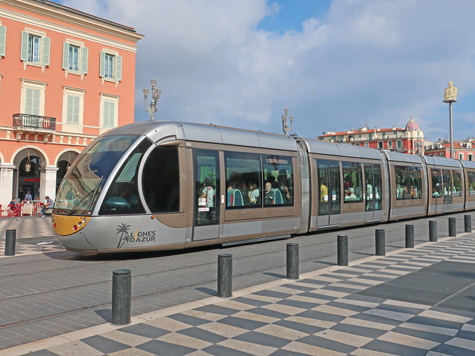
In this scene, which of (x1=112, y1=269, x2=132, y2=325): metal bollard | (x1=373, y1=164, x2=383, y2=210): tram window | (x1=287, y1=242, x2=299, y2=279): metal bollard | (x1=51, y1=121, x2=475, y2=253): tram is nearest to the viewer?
(x1=112, y1=269, x2=132, y2=325): metal bollard

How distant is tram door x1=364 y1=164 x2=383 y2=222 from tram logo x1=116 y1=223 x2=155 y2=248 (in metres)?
10.7

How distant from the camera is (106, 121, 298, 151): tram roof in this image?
10.5 m

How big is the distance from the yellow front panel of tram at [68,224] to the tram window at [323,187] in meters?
8.73

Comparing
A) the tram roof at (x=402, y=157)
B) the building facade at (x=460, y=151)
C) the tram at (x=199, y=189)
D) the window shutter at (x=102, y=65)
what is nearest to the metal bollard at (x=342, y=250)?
the tram at (x=199, y=189)

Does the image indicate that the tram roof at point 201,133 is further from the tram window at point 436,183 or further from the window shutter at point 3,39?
the window shutter at point 3,39

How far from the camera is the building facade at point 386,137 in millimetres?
106312

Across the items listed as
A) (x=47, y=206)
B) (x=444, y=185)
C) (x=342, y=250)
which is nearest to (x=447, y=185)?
(x=444, y=185)

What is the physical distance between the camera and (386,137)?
11562 centimetres

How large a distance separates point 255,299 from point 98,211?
14.8 feet

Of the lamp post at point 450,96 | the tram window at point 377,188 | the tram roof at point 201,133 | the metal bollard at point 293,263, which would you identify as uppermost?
the lamp post at point 450,96

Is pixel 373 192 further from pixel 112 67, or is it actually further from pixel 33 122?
pixel 112 67

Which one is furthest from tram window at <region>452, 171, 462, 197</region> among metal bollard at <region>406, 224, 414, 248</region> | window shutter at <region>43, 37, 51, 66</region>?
window shutter at <region>43, 37, 51, 66</region>

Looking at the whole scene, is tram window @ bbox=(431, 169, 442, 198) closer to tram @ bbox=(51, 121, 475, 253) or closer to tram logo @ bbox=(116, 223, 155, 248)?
tram @ bbox=(51, 121, 475, 253)

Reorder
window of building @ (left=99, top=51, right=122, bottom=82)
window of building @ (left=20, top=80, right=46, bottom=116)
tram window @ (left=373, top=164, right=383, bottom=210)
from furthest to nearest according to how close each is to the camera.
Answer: window of building @ (left=99, top=51, right=122, bottom=82) → window of building @ (left=20, top=80, right=46, bottom=116) → tram window @ (left=373, top=164, right=383, bottom=210)
